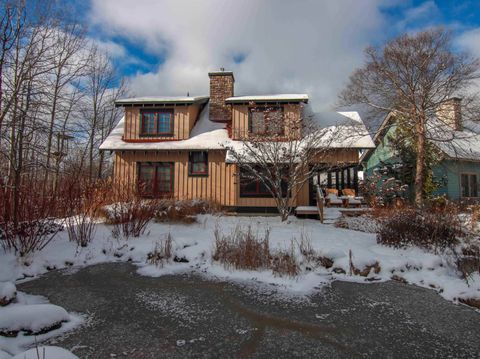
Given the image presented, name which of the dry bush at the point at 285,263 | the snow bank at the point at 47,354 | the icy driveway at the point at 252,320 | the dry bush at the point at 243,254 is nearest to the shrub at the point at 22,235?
the icy driveway at the point at 252,320

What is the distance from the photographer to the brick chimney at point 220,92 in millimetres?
14619

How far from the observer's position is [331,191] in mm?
14344

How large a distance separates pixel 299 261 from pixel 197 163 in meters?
9.02

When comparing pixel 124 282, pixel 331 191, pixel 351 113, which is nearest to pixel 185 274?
pixel 124 282

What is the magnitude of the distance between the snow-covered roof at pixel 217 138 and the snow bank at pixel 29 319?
938 cm

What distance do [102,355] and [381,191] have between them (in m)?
13.5

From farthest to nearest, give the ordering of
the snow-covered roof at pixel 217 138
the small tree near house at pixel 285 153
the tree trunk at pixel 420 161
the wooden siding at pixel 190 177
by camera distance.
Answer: the tree trunk at pixel 420 161 < the wooden siding at pixel 190 177 < the snow-covered roof at pixel 217 138 < the small tree near house at pixel 285 153

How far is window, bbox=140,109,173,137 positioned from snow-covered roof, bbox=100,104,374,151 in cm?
71

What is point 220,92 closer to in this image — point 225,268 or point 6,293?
point 225,268

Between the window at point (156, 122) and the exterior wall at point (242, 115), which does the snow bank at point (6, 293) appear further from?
the window at point (156, 122)

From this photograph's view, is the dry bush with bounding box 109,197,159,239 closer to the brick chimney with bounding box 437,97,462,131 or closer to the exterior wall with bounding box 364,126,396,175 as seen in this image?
the brick chimney with bounding box 437,97,462,131

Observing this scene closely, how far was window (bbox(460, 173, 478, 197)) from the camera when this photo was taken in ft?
53.8

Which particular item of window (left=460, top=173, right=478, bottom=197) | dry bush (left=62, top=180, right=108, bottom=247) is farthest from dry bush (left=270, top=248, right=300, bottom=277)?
window (left=460, top=173, right=478, bottom=197)

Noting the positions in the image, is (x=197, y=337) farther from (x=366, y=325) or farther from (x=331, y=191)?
(x=331, y=191)
